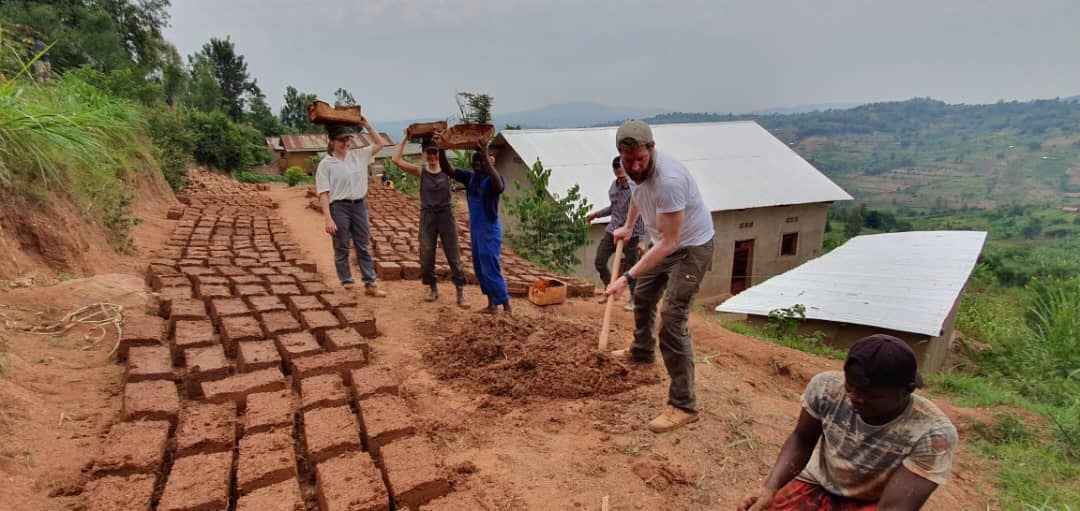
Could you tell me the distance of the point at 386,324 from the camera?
181 inches

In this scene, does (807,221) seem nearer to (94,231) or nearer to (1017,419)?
(1017,419)

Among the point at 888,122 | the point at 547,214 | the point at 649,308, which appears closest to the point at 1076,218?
the point at 888,122

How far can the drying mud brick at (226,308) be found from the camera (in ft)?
13.4

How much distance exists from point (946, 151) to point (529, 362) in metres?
52.1

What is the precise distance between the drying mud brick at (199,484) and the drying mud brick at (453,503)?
2.63 ft

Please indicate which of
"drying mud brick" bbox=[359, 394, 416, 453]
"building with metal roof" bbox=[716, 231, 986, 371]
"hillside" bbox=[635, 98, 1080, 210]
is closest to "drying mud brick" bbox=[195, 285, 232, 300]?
"drying mud brick" bbox=[359, 394, 416, 453]

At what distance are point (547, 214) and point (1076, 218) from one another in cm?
3561

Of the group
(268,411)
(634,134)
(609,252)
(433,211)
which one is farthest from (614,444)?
(609,252)

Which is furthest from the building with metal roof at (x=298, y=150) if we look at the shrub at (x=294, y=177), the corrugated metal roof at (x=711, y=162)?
the corrugated metal roof at (x=711, y=162)

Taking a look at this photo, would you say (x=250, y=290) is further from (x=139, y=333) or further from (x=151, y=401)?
(x=151, y=401)

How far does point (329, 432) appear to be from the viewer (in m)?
2.63

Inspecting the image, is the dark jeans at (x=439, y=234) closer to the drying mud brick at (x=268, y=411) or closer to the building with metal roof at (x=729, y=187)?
the drying mud brick at (x=268, y=411)

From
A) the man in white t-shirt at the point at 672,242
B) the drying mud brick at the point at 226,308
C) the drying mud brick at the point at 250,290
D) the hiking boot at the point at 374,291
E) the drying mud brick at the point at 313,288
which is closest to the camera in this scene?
the man in white t-shirt at the point at 672,242

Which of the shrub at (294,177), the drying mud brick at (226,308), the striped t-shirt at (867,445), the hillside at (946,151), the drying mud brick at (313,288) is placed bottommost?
the hillside at (946,151)
